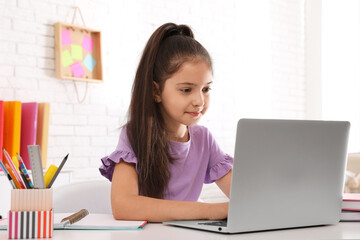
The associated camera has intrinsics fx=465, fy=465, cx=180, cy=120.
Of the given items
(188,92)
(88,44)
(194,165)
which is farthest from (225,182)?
(88,44)

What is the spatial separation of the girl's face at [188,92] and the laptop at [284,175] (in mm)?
404

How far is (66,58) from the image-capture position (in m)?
3.03

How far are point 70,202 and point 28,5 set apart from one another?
1.88m

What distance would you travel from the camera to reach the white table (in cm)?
84

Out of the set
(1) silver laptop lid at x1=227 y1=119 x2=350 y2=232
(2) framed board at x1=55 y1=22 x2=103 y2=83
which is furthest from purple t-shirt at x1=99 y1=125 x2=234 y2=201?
(2) framed board at x1=55 y1=22 x2=103 y2=83

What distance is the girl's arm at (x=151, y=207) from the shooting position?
0.99 m

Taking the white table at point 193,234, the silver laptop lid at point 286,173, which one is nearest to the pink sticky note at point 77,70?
the white table at point 193,234

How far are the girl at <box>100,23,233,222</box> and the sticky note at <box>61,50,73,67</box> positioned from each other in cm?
170

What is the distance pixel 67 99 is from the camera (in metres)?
3.07

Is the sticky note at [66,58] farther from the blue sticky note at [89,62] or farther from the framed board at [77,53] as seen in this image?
the blue sticky note at [89,62]

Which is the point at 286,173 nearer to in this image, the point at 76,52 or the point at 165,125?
the point at 165,125

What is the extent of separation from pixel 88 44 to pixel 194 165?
1876 mm

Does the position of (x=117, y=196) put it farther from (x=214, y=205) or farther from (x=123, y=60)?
(x=123, y=60)

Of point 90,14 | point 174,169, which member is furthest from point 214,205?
point 90,14
